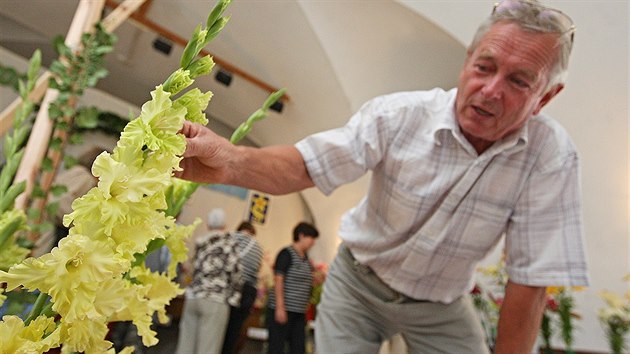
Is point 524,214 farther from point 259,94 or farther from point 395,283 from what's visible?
point 259,94

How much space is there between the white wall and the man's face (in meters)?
0.05

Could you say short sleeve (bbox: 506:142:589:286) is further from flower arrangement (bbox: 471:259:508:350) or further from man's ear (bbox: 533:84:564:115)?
flower arrangement (bbox: 471:259:508:350)

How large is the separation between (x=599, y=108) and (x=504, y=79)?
0.38 metres

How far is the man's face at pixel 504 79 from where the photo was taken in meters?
0.82

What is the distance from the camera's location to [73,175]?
3.71 meters

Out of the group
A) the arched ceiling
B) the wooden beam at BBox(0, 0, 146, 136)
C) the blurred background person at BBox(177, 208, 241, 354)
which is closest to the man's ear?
the arched ceiling

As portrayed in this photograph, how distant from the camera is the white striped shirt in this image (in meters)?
0.86

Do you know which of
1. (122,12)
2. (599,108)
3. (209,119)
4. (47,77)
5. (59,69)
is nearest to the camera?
(209,119)

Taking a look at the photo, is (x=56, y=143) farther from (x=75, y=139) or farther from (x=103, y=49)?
(x=103, y=49)

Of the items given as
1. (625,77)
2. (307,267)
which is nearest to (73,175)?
(307,267)

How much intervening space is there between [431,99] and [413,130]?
70 mm

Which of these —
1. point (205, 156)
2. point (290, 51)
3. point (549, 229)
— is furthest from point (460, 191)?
point (205, 156)

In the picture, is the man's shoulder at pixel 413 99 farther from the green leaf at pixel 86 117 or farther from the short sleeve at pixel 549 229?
the green leaf at pixel 86 117

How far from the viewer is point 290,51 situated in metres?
0.94
